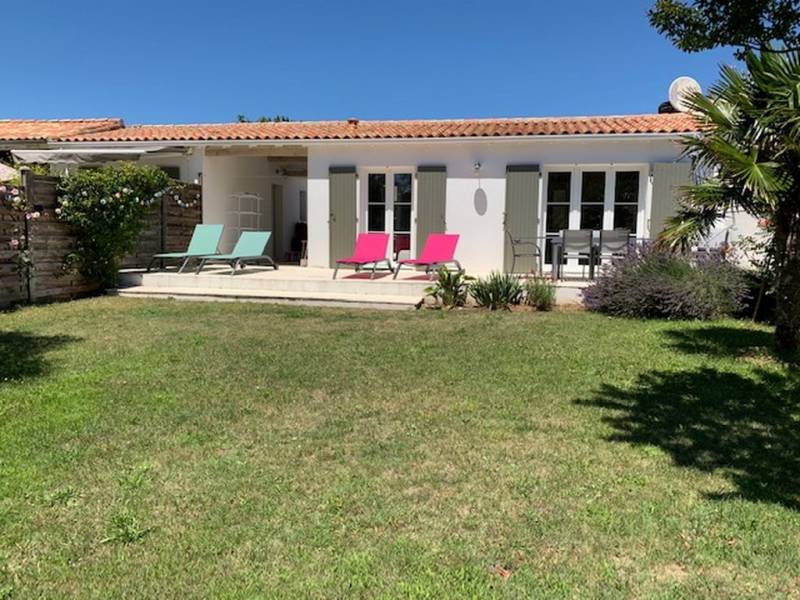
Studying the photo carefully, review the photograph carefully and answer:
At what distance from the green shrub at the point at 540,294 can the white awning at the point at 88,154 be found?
30.8ft

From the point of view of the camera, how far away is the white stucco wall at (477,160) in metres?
13.3

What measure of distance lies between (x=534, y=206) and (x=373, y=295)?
4328 mm

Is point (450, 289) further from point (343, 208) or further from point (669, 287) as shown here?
point (343, 208)

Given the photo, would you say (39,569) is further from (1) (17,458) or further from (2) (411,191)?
(2) (411,191)

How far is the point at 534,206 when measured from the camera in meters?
13.7

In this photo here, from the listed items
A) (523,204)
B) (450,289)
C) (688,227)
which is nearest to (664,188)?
(523,204)

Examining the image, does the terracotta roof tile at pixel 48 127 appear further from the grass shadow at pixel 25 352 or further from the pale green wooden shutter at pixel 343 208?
the grass shadow at pixel 25 352

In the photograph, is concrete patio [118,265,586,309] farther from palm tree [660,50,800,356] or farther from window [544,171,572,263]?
palm tree [660,50,800,356]

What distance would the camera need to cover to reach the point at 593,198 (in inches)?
541

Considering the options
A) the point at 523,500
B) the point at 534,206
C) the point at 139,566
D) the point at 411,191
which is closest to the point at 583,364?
the point at 523,500

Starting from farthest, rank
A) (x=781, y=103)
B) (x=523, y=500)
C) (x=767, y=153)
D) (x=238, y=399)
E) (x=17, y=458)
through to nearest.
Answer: (x=767, y=153)
(x=781, y=103)
(x=238, y=399)
(x=17, y=458)
(x=523, y=500)

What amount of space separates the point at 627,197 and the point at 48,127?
17.0m

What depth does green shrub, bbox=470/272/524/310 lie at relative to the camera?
428 inches

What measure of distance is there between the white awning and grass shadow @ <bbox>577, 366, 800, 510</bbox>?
1274 cm
